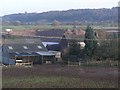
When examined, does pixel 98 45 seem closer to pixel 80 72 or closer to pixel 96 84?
pixel 80 72

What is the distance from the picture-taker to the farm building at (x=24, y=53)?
55.0ft

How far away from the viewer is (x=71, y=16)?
164 ft

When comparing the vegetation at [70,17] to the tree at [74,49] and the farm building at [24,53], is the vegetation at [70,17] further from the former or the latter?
the tree at [74,49]

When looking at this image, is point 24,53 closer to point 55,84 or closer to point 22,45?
point 22,45

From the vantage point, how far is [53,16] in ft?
167

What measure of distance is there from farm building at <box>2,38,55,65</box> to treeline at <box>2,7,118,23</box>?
25.0 metres

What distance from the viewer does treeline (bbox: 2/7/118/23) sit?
45.9 meters

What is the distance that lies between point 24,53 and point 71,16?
32.9 metres

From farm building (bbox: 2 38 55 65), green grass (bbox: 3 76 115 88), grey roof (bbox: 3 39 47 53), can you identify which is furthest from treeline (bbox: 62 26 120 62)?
green grass (bbox: 3 76 115 88)

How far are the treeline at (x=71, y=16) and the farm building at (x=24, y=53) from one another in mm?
25030

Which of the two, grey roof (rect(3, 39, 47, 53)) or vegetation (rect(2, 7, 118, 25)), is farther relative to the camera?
vegetation (rect(2, 7, 118, 25))

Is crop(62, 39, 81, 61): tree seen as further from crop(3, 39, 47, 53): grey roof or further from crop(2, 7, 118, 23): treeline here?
crop(2, 7, 118, 23): treeline

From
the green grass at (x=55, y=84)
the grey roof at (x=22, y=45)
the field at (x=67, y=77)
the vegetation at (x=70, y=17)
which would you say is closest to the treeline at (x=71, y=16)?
the vegetation at (x=70, y=17)

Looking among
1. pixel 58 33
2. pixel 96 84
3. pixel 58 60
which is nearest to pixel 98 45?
pixel 58 60
